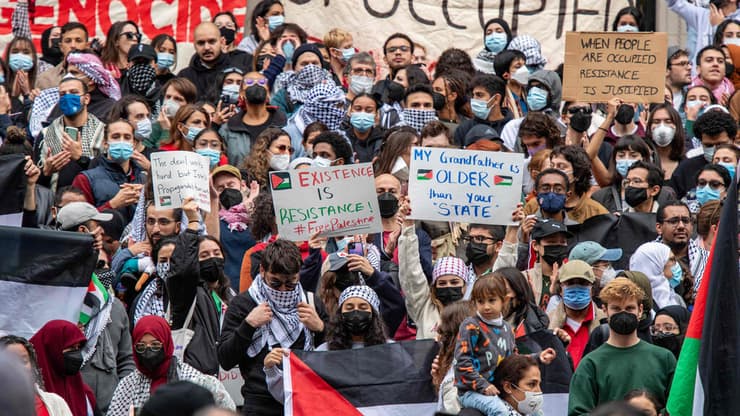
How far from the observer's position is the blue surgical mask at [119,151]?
44.5 ft

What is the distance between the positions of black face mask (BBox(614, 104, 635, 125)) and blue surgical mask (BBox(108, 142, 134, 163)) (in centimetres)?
386

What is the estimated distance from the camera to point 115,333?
11062 millimetres

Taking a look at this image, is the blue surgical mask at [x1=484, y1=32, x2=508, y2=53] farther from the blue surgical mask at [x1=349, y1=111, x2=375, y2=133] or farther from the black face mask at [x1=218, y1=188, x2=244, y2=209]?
the black face mask at [x1=218, y1=188, x2=244, y2=209]

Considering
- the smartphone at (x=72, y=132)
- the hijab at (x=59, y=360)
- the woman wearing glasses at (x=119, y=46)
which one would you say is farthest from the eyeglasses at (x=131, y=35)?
the hijab at (x=59, y=360)

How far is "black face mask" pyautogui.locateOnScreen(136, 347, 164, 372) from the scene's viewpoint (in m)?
10.2

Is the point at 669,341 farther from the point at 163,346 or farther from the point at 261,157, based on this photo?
the point at 261,157

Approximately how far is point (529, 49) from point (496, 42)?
599 millimetres

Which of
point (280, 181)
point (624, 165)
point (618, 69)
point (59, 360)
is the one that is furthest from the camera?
point (618, 69)

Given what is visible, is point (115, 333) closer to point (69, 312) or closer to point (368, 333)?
point (69, 312)

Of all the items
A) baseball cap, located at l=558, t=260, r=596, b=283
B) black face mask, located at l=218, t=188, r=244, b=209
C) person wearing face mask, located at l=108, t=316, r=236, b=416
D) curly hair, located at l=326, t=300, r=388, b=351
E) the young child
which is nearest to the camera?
the young child

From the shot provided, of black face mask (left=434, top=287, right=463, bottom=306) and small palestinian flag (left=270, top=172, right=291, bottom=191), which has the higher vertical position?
small palestinian flag (left=270, top=172, right=291, bottom=191)

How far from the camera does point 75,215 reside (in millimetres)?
12109

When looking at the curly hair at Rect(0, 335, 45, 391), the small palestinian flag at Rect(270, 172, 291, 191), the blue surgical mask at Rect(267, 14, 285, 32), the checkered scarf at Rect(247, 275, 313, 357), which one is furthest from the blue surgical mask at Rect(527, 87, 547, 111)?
the curly hair at Rect(0, 335, 45, 391)

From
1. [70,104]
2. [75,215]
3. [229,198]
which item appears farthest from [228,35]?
[75,215]
